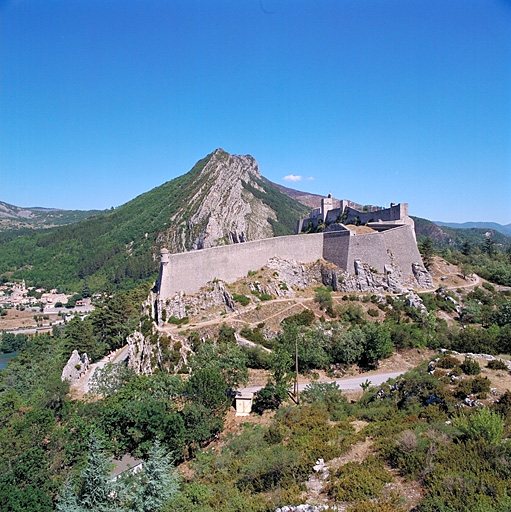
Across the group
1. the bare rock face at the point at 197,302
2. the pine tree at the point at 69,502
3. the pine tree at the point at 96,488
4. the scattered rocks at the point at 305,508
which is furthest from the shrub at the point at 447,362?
the bare rock face at the point at 197,302

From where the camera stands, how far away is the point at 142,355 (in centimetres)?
2672

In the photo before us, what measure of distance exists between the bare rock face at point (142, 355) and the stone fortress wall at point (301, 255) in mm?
3336

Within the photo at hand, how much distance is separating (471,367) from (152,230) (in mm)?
99156

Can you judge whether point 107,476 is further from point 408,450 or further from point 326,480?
point 408,450

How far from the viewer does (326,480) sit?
1020cm

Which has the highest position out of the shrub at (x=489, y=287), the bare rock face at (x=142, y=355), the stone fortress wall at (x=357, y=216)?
the stone fortress wall at (x=357, y=216)

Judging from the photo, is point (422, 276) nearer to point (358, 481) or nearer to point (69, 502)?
point (358, 481)

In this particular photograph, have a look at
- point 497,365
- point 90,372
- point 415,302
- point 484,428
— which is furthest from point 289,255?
point 484,428

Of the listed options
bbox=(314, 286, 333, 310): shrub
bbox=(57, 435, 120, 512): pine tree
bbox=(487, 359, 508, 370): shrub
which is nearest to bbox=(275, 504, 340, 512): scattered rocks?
bbox=(57, 435, 120, 512): pine tree

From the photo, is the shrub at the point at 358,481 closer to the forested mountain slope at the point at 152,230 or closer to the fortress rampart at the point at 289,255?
the fortress rampart at the point at 289,255

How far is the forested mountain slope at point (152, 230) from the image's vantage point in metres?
90.6

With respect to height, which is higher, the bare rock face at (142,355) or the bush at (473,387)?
the bush at (473,387)

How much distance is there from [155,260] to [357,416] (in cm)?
8202

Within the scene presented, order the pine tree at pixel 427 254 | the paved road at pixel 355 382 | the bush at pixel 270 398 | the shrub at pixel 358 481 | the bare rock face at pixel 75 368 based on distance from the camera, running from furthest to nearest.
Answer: the pine tree at pixel 427 254, the bare rock face at pixel 75 368, the paved road at pixel 355 382, the bush at pixel 270 398, the shrub at pixel 358 481
